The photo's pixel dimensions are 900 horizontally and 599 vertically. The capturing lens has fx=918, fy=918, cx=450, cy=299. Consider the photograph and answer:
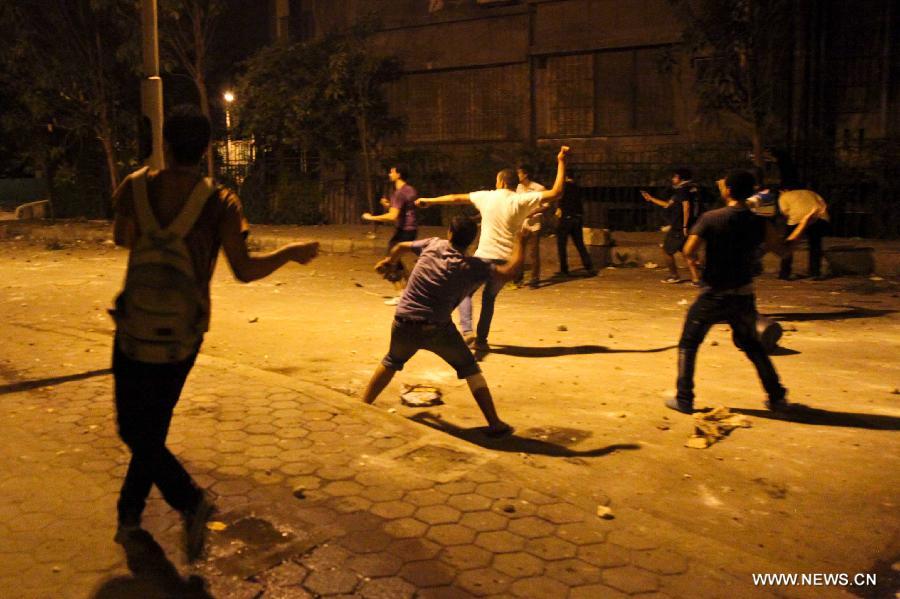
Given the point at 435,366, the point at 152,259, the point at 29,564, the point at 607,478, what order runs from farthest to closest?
the point at 435,366
the point at 607,478
the point at 29,564
the point at 152,259

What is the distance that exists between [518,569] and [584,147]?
1813 cm

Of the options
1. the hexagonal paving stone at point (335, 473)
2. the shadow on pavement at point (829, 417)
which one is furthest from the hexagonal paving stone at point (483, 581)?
the shadow on pavement at point (829, 417)

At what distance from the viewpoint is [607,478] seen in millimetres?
5445

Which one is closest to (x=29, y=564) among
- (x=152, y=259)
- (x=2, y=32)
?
(x=152, y=259)

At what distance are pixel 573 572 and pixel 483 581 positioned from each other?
41 centimetres

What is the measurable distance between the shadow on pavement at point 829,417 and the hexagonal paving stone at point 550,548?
114 inches

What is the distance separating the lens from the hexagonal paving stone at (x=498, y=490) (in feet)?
15.8

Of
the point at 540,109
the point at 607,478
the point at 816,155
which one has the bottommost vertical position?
the point at 607,478

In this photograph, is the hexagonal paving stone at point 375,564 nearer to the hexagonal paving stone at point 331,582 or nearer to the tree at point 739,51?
the hexagonal paving stone at point 331,582

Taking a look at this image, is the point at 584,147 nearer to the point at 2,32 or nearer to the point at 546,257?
the point at 546,257

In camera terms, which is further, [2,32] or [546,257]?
[2,32]

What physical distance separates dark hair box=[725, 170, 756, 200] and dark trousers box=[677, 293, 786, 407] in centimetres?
73

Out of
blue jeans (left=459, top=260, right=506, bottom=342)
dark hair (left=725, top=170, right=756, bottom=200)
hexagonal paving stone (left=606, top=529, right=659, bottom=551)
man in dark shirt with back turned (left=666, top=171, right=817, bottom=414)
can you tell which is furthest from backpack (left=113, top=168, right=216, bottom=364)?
blue jeans (left=459, top=260, right=506, bottom=342)

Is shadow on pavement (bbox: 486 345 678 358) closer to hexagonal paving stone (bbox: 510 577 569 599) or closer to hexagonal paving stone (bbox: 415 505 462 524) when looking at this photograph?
hexagonal paving stone (bbox: 415 505 462 524)
